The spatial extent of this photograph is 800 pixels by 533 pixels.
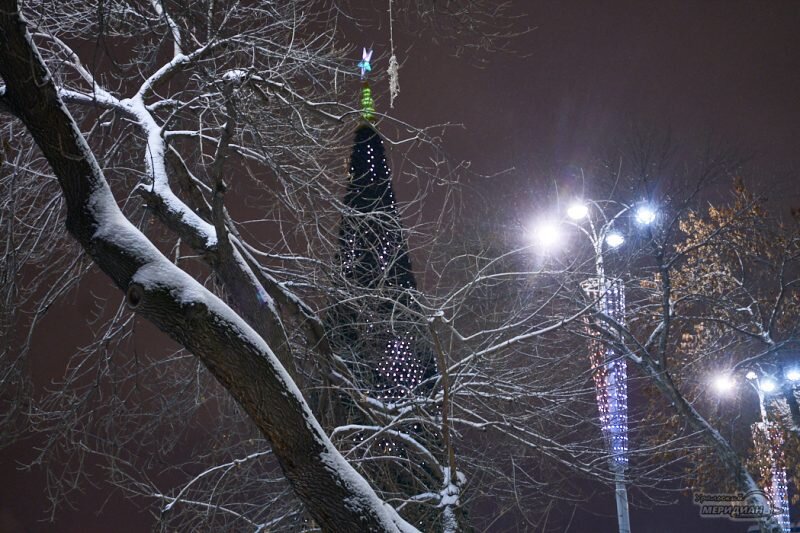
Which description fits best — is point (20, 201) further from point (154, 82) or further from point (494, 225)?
point (494, 225)

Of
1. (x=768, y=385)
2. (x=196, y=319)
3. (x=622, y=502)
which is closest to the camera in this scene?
(x=196, y=319)

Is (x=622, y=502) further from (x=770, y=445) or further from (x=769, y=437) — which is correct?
(x=769, y=437)

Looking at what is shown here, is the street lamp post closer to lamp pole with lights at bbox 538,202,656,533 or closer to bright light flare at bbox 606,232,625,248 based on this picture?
lamp pole with lights at bbox 538,202,656,533

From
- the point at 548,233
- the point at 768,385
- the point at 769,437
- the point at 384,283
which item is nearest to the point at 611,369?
the point at 548,233

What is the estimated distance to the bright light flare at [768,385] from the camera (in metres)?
14.6

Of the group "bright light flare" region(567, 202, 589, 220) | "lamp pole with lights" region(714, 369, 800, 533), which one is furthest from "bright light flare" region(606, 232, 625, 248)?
"lamp pole with lights" region(714, 369, 800, 533)

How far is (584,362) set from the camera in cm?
930

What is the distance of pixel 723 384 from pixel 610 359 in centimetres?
889

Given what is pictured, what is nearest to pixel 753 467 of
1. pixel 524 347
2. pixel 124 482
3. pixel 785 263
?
pixel 785 263

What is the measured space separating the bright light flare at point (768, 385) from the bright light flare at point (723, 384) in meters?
0.59

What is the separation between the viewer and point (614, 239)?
10.9 metres

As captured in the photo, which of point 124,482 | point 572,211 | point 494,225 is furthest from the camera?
point 494,225

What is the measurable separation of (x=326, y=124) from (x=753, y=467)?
12678 mm

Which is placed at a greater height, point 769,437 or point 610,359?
point 769,437
